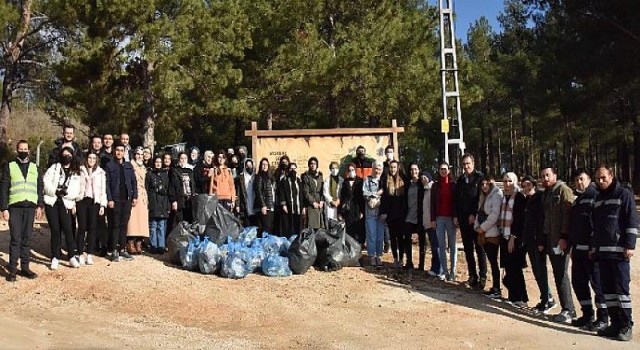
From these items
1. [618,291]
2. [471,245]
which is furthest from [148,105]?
[618,291]

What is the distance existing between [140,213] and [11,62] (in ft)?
42.8

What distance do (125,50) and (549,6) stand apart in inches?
517

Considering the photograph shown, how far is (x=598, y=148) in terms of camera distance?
46438 millimetres

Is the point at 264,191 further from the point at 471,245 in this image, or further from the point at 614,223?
the point at 614,223

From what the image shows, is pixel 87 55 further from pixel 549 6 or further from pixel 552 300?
pixel 549 6

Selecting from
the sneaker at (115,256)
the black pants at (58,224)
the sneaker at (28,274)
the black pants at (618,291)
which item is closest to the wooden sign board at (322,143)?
the sneaker at (115,256)

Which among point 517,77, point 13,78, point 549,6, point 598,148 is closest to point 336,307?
point 549,6

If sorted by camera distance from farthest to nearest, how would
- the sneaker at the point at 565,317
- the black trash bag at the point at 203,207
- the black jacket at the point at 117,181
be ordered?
the black trash bag at the point at 203,207 → the black jacket at the point at 117,181 → the sneaker at the point at 565,317

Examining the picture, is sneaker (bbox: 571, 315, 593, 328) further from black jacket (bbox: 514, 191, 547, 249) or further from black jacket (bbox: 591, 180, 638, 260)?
black jacket (bbox: 514, 191, 547, 249)

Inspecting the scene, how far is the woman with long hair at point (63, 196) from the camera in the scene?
8133mm

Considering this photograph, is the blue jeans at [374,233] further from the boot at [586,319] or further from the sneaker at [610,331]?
the sneaker at [610,331]

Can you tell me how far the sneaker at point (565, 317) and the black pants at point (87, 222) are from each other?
6.18 m

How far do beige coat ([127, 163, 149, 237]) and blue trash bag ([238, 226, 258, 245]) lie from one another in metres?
1.54

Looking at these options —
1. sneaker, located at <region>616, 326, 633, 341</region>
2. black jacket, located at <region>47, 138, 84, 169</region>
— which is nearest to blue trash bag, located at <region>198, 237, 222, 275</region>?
black jacket, located at <region>47, 138, 84, 169</region>
